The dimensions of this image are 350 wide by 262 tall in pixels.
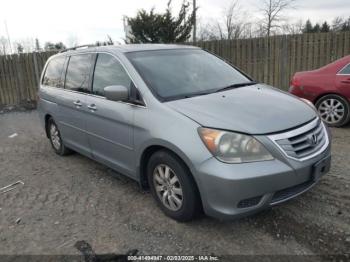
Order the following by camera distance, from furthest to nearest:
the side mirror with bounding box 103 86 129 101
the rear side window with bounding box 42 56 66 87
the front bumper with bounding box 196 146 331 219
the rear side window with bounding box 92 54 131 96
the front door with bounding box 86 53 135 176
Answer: the rear side window with bounding box 42 56 66 87 → the rear side window with bounding box 92 54 131 96 → the front door with bounding box 86 53 135 176 → the side mirror with bounding box 103 86 129 101 → the front bumper with bounding box 196 146 331 219

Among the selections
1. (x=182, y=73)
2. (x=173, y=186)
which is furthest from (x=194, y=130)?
(x=182, y=73)

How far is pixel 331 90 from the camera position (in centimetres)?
655

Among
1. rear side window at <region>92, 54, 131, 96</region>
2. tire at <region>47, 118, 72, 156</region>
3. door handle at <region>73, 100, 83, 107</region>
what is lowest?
tire at <region>47, 118, 72, 156</region>

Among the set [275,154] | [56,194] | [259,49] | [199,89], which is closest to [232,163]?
[275,154]

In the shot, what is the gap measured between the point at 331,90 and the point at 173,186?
15.4ft

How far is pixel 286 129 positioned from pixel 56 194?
2.95 m

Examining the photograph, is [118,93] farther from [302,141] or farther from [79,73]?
[302,141]

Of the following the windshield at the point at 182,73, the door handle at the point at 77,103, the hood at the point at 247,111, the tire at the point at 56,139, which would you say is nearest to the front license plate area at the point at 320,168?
the hood at the point at 247,111

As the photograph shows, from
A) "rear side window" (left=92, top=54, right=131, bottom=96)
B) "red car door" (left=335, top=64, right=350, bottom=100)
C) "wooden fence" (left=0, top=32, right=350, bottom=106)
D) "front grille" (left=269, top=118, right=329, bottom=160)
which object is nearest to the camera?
"front grille" (left=269, top=118, right=329, bottom=160)

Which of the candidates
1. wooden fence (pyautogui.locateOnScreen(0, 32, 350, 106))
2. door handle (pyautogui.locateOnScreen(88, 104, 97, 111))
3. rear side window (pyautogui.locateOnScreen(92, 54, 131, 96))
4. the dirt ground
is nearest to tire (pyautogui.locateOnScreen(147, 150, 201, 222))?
the dirt ground

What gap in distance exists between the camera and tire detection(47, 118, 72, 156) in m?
5.66

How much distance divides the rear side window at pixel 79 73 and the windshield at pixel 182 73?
88 cm

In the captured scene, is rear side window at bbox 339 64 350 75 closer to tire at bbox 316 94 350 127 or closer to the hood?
tire at bbox 316 94 350 127

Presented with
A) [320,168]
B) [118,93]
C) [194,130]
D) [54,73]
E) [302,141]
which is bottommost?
[320,168]
